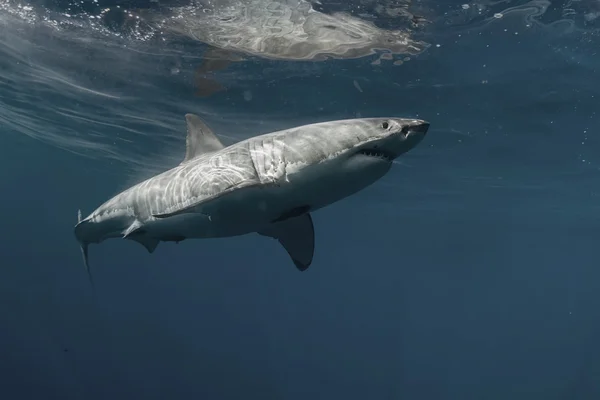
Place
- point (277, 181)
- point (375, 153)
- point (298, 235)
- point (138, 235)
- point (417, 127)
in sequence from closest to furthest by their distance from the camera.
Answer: point (417, 127)
point (375, 153)
point (277, 181)
point (298, 235)
point (138, 235)

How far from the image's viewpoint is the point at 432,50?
12078mm

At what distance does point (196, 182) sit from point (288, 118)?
1456cm

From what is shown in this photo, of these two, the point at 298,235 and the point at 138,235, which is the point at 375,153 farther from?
the point at 138,235

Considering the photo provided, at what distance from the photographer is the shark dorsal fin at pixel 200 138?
6012 millimetres

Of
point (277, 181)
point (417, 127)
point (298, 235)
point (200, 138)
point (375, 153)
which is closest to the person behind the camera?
point (417, 127)

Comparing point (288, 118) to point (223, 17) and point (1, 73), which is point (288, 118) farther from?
point (1, 73)

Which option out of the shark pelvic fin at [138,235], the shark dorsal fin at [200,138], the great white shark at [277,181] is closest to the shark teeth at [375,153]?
the great white shark at [277,181]

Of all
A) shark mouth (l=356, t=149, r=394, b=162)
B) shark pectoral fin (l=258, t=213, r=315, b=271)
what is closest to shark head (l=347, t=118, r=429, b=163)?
shark mouth (l=356, t=149, r=394, b=162)

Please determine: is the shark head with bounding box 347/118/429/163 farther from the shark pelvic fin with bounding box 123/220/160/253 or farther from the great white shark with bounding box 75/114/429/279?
the shark pelvic fin with bounding box 123/220/160/253

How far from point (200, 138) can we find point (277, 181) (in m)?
2.46

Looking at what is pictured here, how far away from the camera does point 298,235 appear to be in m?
5.41

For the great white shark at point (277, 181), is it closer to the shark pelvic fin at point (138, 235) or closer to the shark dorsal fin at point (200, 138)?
the shark pelvic fin at point (138, 235)

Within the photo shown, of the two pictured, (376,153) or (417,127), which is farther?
(376,153)

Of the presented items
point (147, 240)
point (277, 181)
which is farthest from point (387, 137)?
point (147, 240)
